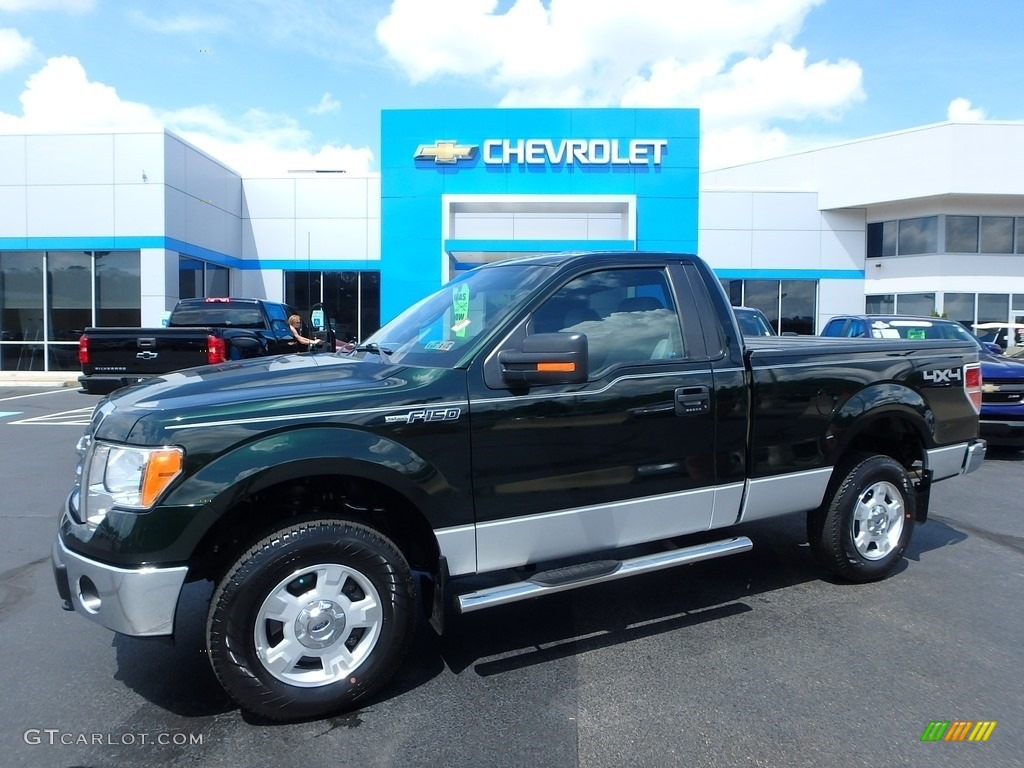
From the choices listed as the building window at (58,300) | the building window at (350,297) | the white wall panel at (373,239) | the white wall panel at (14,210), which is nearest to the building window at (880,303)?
the white wall panel at (373,239)

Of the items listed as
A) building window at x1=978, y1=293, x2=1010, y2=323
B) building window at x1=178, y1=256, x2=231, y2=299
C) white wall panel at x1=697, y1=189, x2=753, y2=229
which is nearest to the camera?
building window at x1=178, y1=256, x2=231, y2=299

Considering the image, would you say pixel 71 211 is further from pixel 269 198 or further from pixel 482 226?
pixel 482 226

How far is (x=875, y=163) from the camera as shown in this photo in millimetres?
26828

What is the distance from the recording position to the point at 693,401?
399 centimetres

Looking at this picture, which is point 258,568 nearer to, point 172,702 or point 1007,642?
point 172,702

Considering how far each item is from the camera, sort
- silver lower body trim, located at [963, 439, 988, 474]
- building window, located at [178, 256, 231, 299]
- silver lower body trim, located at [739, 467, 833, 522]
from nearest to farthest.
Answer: silver lower body trim, located at [739, 467, 833, 522]
silver lower body trim, located at [963, 439, 988, 474]
building window, located at [178, 256, 231, 299]

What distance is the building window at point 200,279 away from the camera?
21.9m

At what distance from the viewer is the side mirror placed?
3.31m

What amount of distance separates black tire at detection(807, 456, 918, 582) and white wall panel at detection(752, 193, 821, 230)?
23543 mm

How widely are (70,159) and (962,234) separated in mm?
28985

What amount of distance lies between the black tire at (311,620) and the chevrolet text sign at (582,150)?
21.9 m

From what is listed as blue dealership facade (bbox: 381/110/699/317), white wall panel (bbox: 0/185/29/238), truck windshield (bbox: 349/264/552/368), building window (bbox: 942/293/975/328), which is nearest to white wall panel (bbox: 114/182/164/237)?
white wall panel (bbox: 0/185/29/238)

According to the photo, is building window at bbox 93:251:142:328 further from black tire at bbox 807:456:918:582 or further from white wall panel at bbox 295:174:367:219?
black tire at bbox 807:456:918:582

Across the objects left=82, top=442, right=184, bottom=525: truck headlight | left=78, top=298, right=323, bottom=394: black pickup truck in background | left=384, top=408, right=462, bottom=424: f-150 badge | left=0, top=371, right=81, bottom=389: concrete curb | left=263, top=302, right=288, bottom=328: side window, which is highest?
left=263, top=302, right=288, bottom=328: side window
